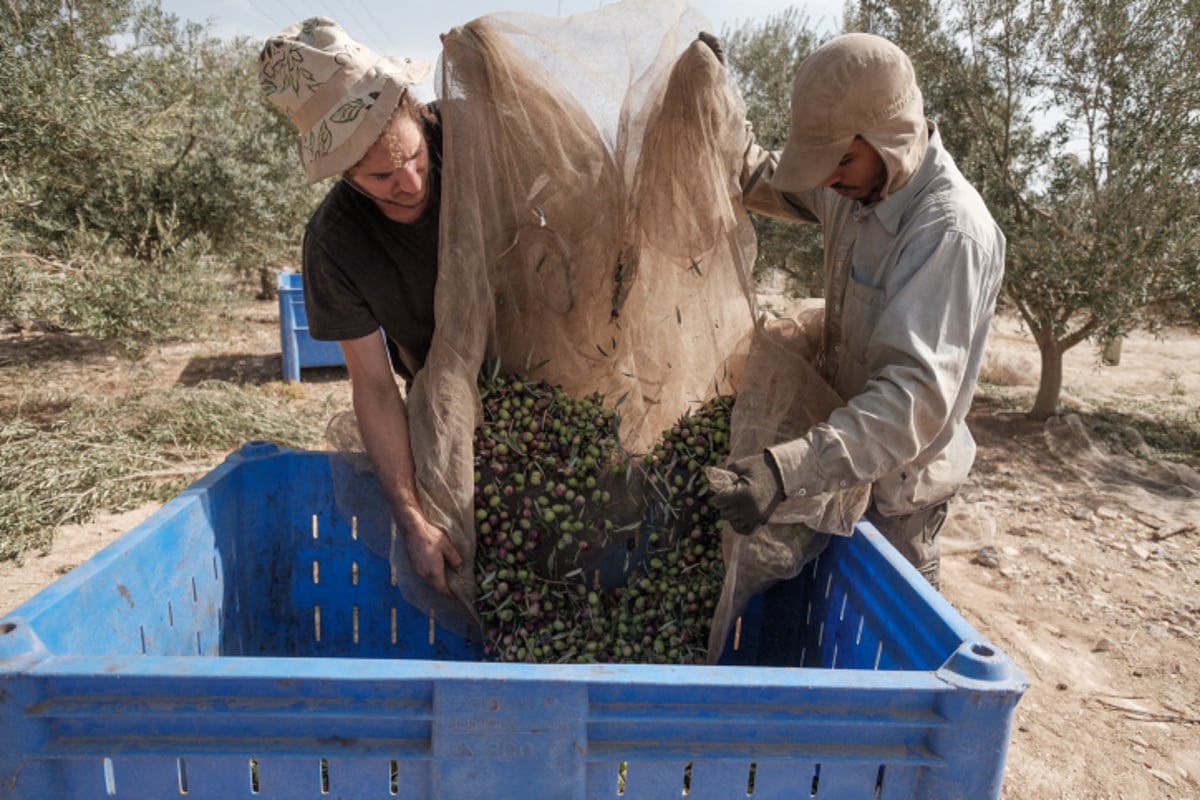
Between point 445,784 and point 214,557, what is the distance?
3.93ft

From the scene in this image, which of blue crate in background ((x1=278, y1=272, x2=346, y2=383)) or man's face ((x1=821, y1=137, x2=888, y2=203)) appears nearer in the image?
man's face ((x1=821, y1=137, x2=888, y2=203))

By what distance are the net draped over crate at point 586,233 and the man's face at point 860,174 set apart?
1.05ft

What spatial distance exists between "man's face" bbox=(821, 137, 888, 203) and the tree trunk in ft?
24.5

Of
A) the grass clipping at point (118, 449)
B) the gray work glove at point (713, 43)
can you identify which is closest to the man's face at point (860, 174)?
the gray work glove at point (713, 43)

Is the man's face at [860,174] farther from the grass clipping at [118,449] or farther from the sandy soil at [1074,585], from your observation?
the grass clipping at [118,449]

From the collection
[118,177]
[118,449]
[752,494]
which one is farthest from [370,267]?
[118,177]

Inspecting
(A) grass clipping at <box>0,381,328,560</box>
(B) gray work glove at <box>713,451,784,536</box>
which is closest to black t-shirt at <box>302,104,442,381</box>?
(B) gray work glove at <box>713,451,784,536</box>

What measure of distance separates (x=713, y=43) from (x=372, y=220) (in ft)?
3.71

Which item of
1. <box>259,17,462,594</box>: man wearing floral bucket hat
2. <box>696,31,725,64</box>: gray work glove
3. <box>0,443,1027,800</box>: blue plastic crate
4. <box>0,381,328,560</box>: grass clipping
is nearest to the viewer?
<box>0,443,1027,800</box>: blue plastic crate

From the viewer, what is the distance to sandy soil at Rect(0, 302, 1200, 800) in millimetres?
3465

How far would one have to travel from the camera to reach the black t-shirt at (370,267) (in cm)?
231

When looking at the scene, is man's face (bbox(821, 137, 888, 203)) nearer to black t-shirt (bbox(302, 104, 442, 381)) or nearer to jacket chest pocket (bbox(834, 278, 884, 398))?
jacket chest pocket (bbox(834, 278, 884, 398))

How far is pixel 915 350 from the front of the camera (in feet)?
6.03

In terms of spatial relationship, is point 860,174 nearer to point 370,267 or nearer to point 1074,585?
point 370,267
